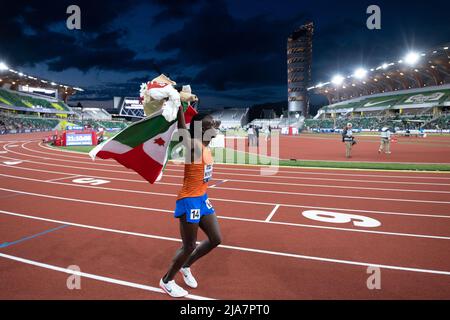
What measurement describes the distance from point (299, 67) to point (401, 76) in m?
56.5

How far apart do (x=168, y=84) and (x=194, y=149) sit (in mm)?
779

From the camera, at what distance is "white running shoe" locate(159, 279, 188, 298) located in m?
3.63

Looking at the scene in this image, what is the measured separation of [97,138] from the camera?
26.8 m

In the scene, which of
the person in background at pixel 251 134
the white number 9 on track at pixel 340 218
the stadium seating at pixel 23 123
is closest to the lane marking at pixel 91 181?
the white number 9 on track at pixel 340 218

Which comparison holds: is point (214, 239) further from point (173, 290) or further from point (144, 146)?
point (144, 146)

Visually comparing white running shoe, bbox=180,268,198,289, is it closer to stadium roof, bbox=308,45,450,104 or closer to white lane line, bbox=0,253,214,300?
white lane line, bbox=0,253,214,300

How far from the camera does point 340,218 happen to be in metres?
6.77

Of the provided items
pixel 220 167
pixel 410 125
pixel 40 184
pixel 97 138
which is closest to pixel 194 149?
pixel 40 184

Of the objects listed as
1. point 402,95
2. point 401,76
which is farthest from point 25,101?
point 402,95

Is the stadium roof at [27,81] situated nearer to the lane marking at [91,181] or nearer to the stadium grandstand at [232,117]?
the stadium grandstand at [232,117]

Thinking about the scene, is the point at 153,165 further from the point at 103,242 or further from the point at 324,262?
the point at 324,262

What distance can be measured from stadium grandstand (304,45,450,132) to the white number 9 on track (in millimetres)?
50083

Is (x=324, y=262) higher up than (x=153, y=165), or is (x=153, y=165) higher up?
(x=153, y=165)
